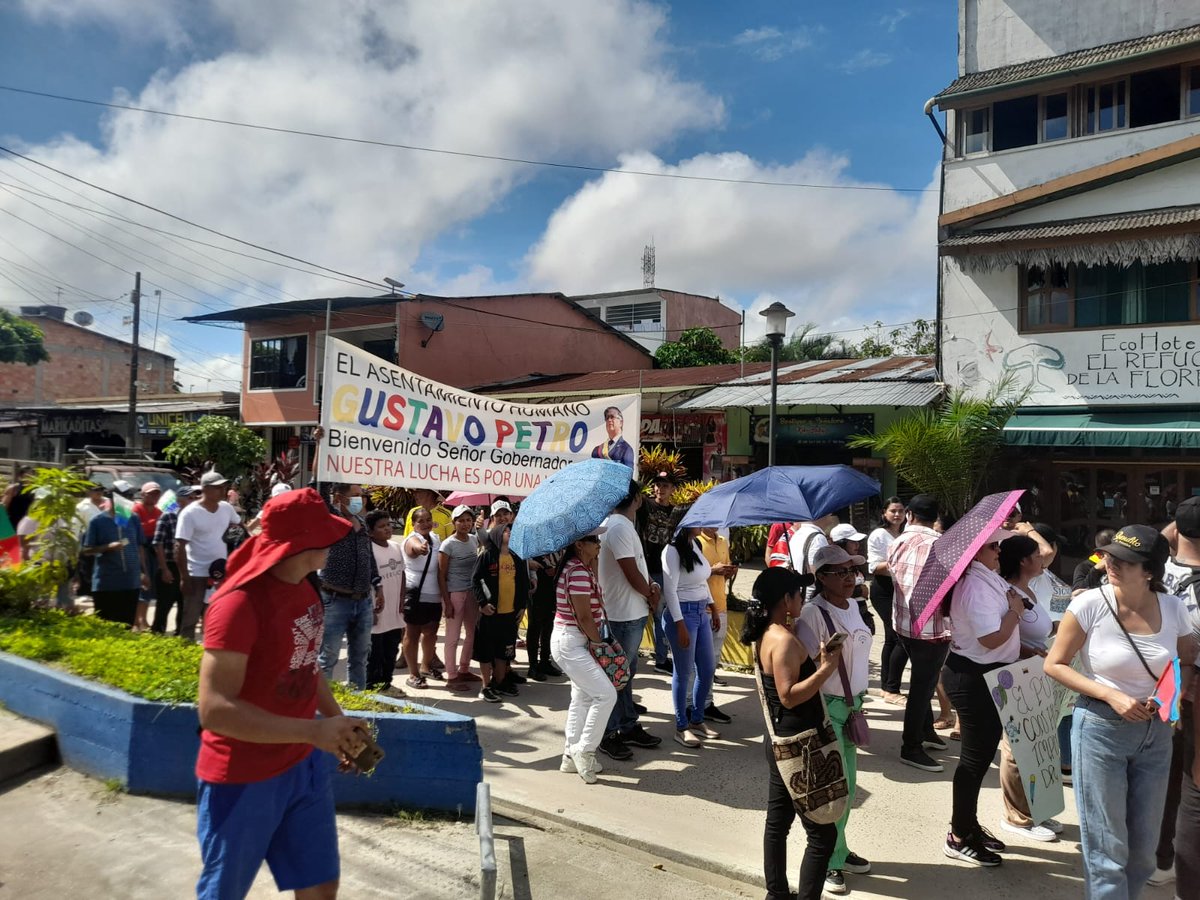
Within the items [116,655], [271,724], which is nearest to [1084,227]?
[116,655]

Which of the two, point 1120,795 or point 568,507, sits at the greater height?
point 568,507

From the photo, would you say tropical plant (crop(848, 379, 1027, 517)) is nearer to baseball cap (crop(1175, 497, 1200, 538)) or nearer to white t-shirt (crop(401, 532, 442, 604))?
white t-shirt (crop(401, 532, 442, 604))

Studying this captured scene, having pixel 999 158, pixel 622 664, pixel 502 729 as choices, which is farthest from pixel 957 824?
pixel 999 158

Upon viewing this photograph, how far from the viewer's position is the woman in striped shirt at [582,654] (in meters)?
5.10

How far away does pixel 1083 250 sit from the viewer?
42.8ft

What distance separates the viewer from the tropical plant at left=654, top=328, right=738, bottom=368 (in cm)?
2928

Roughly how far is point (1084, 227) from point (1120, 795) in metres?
12.2

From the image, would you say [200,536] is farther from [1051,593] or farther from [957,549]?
[1051,593]

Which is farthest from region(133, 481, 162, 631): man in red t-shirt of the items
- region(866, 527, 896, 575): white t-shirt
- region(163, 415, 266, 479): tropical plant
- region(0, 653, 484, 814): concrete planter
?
region(163, 415, 266, 479): tropical plant

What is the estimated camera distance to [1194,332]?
504 inches

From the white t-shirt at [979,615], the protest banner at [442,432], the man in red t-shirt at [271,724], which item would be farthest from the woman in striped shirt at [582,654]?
the man in red t-shirt at [271,724]

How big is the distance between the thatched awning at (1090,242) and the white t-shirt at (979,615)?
10905 mm

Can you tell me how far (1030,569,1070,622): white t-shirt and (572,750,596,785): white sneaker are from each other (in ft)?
10.4

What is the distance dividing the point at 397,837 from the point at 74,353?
4823 cm
